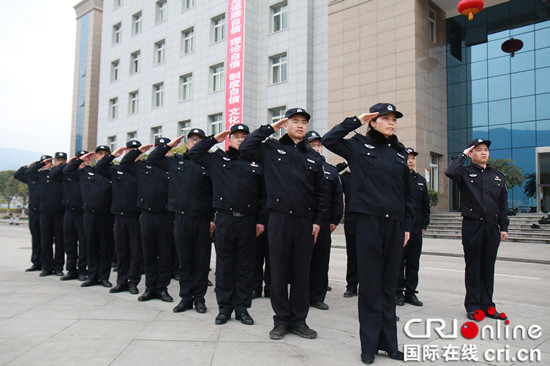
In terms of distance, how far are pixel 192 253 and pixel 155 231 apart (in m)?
0.87

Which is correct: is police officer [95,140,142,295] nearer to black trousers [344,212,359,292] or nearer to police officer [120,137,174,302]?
police officer [120,137,174,302]

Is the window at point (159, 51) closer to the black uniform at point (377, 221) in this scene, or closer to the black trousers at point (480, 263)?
the black trousers at point (480, 263)

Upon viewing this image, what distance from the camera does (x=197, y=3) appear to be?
30312mm

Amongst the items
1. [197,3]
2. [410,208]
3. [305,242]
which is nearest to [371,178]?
[410,208]

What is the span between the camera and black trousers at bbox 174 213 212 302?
17.8ft

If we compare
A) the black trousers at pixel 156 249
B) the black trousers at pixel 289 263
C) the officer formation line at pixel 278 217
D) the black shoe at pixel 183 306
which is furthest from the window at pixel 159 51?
the black trousers at pixel 289 263

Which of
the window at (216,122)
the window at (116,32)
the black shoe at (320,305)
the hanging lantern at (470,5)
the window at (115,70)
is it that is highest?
the window at (116,32)

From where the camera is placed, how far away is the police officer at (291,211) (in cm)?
432

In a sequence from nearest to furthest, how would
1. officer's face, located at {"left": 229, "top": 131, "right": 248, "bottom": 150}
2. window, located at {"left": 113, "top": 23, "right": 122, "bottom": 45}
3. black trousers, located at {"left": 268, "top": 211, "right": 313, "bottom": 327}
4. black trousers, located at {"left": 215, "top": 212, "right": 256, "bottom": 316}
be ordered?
black trousers, located at {"left": 268, "top": 211, "right": 313, "bottom": 327} < black trousers, located at {"left": 215, "top": 212, "right": 256, "bottom": 316} < officer's face, located at {"left": 229, "top": 131, "right": 248, "bottom": 150} < window, located at {"left": 113, "top": 23, "right": 122, "bottom": 45}

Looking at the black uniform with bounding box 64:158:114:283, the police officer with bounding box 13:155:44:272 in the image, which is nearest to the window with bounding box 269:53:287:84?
the police officer with bounding box 13:155:44:272

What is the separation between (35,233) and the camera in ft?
29.0

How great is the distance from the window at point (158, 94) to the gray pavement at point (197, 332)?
27180 mm

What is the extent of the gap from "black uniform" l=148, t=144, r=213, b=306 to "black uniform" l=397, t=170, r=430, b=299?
272cm

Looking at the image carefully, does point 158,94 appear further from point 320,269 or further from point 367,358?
point 367,358
